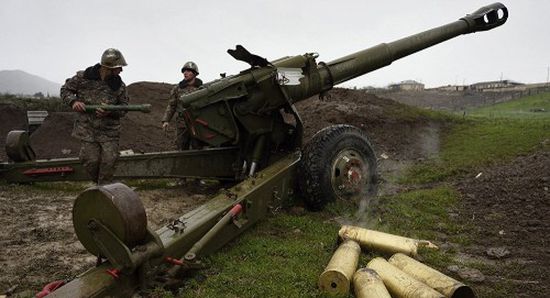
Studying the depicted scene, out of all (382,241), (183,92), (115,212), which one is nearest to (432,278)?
(382,241)

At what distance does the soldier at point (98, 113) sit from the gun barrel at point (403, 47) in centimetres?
255

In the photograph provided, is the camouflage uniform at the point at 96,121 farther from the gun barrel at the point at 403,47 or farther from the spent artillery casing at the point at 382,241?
the spent artillery casing at the point at 382,241

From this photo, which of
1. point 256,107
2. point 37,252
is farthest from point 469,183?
point 37,252

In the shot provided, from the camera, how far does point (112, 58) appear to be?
575 centimetres

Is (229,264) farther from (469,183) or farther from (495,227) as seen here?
(469,183)

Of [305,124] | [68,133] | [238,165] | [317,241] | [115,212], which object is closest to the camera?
[115,212]

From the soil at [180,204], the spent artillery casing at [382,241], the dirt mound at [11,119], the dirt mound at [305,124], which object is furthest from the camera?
the dirt mound at [11,119]

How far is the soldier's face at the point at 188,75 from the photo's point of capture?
800 cm

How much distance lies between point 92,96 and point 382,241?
375cm

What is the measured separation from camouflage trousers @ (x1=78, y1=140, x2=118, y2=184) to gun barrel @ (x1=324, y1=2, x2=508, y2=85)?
2798 millimetres

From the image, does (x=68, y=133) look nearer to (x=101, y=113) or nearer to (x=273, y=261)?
(x=101, y=113)

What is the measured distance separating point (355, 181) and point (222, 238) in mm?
2173

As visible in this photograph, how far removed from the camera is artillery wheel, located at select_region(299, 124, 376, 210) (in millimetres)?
5605

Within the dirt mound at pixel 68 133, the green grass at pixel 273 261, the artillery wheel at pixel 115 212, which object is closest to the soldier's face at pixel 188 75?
the dirt mound at pixel 68 133
